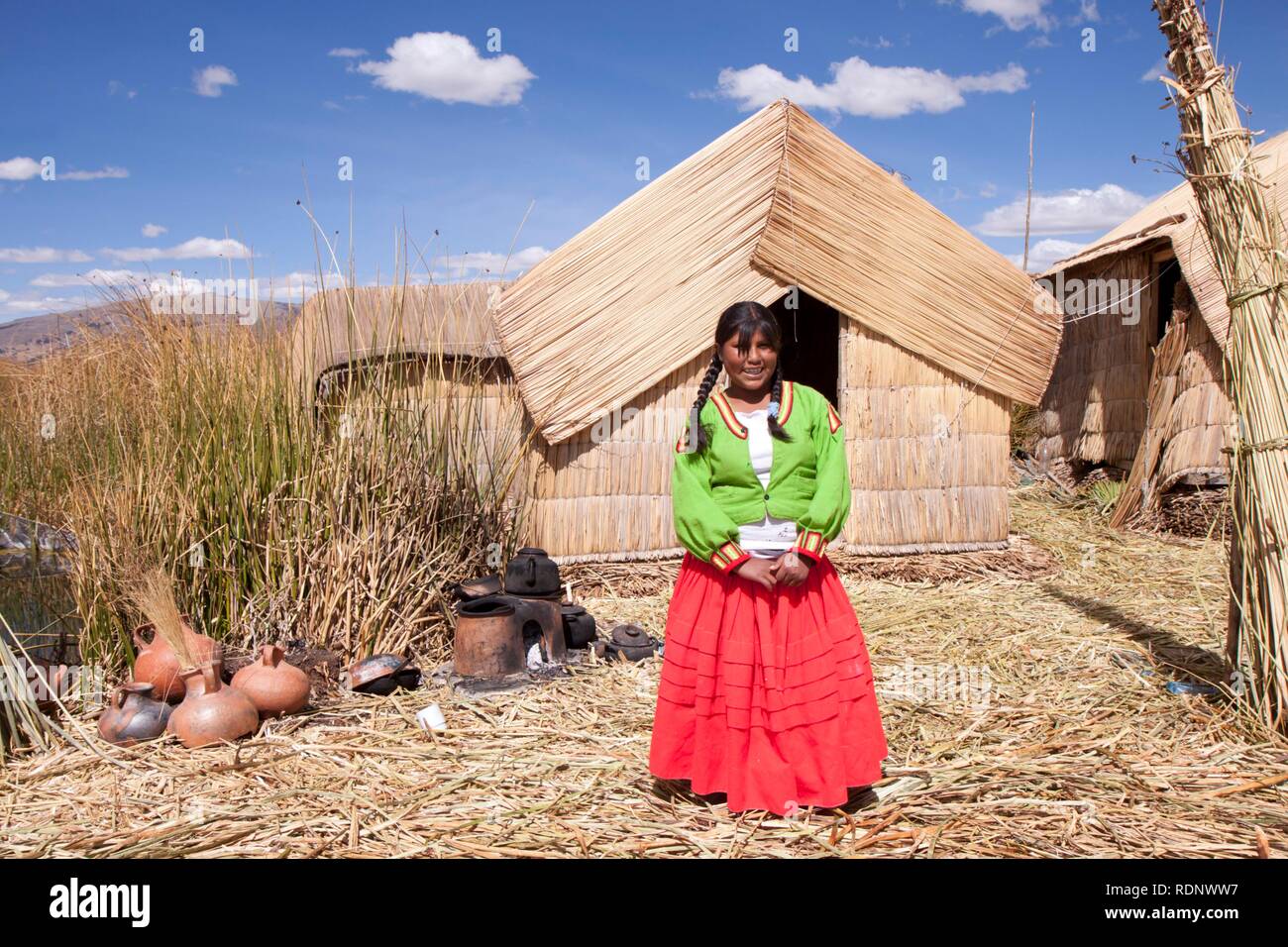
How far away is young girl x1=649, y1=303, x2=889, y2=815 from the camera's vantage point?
2621 mm

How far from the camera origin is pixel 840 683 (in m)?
2.66

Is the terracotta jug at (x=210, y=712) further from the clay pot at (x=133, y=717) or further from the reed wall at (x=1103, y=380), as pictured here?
the reed wall at (x=1103, y=380)

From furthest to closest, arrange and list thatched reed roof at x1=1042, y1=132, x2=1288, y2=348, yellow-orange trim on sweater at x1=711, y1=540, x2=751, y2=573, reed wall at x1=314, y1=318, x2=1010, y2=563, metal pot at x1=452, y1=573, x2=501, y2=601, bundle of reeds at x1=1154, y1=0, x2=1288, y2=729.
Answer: thatched reed roof at x1=1042, y1=132, x2=1288, y2=348
reed wall at x1=314, y1=318, x2=1010, y2=563
metal pot at x1=452, y1=573, x2=501, y2=601
bundle of reeds at x1=1154, y1=0, x2=1288, y2=729
yellow-orange trim on sweater at x1=711, y1=540, x2=751, y2=573

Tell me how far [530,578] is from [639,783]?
1.47 meters

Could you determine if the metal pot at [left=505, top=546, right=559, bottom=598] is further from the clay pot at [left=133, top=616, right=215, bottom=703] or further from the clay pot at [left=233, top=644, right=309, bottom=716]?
the clay pot at [left=133, top=616, right=215, bottom=703]

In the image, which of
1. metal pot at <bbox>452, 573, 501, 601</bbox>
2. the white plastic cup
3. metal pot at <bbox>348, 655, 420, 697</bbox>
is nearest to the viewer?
the white plastic cup

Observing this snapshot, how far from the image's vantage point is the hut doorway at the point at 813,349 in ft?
26.8

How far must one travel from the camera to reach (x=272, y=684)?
3.55 metres

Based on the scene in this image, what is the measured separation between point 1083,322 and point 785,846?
303 inches

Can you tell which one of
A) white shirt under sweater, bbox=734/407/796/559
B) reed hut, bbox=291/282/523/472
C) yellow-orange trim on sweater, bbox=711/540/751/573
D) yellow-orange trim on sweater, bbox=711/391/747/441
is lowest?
yellow-orange trim on sweater, bbox=711/540/751/573

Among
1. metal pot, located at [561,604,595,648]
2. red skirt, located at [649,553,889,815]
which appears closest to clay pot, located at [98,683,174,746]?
metal pot, located at [561,604,595,648]

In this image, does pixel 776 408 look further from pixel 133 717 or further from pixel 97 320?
pixel 97 320
